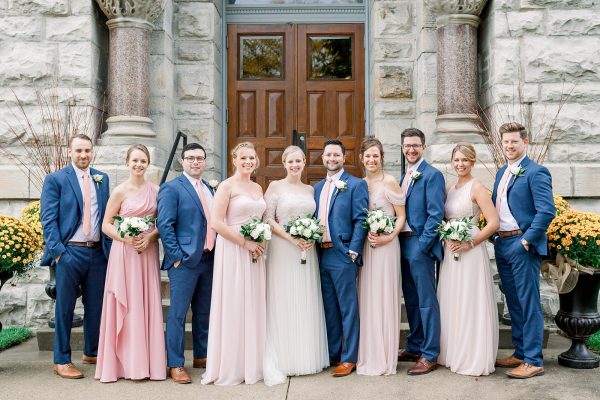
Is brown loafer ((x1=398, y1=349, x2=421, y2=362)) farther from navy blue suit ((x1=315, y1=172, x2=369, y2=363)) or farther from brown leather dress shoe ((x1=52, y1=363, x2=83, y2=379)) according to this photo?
brown leather dress shoe ((x1=52, y1=363, x2=83, y2=379))

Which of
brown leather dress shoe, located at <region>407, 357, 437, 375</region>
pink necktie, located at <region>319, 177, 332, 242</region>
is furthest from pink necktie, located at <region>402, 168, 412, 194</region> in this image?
brown leather dress shoe, located at <region>407, 357, 437, 375</region>

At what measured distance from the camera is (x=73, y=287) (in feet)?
18.0

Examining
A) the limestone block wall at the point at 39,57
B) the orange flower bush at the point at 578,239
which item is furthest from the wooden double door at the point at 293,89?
the orange flower bush at the point at 578,239

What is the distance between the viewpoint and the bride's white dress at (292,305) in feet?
17.7

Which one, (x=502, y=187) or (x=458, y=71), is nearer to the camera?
(x=502, y=187)

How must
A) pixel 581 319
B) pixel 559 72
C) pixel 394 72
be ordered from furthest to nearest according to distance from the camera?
pixel 394 72 → pixel 559 72 → pixel 581 319

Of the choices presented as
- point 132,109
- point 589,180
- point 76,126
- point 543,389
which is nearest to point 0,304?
point 76,126

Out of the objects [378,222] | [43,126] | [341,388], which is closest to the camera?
[341,388]

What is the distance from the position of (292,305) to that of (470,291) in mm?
1426

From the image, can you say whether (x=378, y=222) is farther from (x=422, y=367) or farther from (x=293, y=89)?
(x=293, y=89)

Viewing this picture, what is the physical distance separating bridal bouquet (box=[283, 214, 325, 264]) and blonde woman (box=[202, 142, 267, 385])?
30 centimetres

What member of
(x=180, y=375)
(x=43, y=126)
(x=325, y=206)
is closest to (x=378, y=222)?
(x=325, y=206)

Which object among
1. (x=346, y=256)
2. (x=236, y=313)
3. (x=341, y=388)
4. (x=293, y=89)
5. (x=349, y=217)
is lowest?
(x=341, y=388)

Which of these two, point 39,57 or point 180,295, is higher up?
point 39,57
